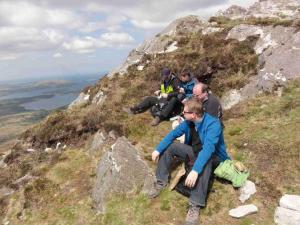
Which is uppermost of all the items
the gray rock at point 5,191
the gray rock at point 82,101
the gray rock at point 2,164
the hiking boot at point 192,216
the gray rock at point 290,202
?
the gray rock at point 82,101

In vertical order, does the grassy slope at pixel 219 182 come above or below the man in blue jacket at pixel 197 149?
below

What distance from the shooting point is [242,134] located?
1272cm

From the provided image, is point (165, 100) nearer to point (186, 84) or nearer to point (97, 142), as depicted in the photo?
point (186, 84)

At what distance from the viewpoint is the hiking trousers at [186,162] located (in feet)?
28.3

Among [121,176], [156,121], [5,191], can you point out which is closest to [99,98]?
[156,121]

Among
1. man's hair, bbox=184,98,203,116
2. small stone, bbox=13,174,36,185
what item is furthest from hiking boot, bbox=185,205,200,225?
small stone, bbox=13,174,36,185

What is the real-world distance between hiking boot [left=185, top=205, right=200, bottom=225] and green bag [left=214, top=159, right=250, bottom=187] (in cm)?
127

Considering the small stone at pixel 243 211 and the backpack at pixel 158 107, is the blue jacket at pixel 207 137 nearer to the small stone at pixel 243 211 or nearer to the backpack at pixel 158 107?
the small stone at pixel 243 211

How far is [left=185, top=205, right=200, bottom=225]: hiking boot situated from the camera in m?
Result: 8.43

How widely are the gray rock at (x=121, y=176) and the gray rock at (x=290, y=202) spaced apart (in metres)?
3.80

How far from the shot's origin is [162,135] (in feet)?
46.9

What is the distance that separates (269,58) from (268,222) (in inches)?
465

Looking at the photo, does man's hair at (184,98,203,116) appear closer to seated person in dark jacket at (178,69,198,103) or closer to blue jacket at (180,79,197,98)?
seated person in dark jacket at (178,69,198,103)

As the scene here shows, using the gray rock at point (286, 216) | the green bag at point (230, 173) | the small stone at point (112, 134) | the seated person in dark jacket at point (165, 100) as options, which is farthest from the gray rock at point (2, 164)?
the gray rock at point (286, 216)
